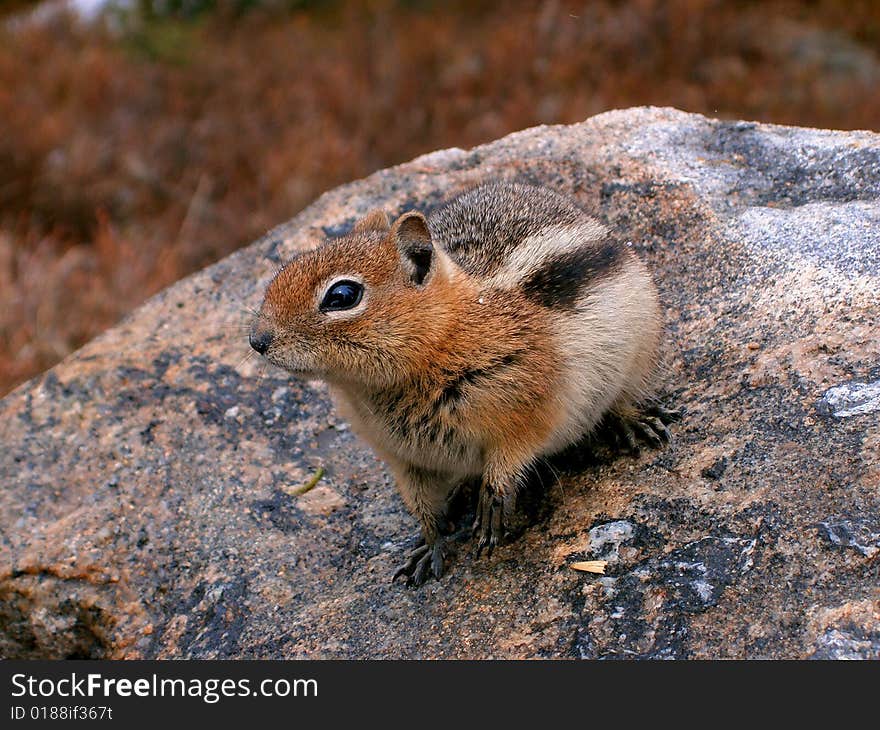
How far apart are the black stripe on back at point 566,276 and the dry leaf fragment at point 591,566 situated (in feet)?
3.12

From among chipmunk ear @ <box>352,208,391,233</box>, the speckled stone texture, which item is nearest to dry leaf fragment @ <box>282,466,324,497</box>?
the speckled stone texture

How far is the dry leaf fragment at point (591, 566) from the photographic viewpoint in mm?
3496

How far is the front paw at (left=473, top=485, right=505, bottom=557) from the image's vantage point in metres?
3.76

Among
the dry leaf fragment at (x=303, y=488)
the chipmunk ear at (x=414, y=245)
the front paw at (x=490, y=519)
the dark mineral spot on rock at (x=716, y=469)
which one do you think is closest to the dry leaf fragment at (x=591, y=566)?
the front paw at (x=490, y=519)

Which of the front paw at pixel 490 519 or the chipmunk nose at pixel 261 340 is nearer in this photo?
the chipmunk nose at pixel 261 340

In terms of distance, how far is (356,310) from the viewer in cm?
359

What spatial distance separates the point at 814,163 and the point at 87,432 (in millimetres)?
3939

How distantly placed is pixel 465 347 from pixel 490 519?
680 millimetres

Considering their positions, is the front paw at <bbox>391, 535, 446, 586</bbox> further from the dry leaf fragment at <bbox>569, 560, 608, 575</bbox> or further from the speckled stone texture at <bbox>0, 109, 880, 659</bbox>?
the dry leaf fragment at <bbox>569, 560, 608, 575</bbox>

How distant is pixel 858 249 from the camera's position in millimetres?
4250

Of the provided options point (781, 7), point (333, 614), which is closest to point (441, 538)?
point (333, 614)

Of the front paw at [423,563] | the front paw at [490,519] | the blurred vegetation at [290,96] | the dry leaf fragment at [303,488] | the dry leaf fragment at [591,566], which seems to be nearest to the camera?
the dry leaf fragment at [591,566]

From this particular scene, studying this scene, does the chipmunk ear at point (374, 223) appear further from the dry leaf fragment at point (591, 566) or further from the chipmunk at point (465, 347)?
the dry leaf fragment at point (591, 566)

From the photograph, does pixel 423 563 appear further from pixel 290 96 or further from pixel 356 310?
pixel 290 96
